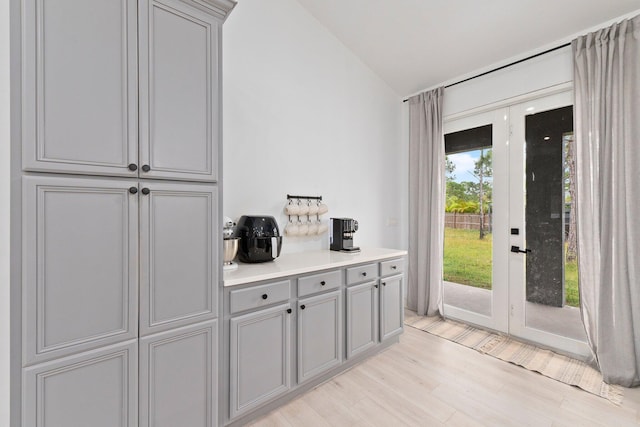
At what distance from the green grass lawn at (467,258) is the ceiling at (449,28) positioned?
1.74 m

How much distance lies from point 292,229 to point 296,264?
53cm

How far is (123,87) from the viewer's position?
120 cm

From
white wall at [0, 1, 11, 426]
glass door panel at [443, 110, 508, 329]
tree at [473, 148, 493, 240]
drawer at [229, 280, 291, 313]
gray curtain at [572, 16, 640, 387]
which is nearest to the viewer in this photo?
white wall at [0, 1, 11, 426]

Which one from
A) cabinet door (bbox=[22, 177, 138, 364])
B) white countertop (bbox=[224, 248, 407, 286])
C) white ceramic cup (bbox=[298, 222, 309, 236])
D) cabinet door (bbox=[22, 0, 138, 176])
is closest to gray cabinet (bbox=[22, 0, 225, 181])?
cabinet door (bbox=[22, 0, 138, 176])

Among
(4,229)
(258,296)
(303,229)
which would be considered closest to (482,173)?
(303,229)

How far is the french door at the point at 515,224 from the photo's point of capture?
95.5 inches

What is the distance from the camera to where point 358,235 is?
3.12 m

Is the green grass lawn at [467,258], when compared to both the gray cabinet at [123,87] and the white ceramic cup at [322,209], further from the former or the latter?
the gray cabinet at [123,87]

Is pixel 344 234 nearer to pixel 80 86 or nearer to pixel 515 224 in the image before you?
pixel 515 224

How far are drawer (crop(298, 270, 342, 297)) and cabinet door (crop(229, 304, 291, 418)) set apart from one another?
6.4 inches

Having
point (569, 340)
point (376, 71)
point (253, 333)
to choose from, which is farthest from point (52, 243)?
point (569, 340)

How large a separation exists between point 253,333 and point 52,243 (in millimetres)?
1027

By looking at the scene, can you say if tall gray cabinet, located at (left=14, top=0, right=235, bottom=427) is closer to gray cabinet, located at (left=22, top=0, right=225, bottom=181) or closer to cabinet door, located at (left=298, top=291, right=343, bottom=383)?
gray cabinet, located at (left=22, top=0, right=225, bottom=181)

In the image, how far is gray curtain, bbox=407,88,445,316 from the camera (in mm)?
3096
